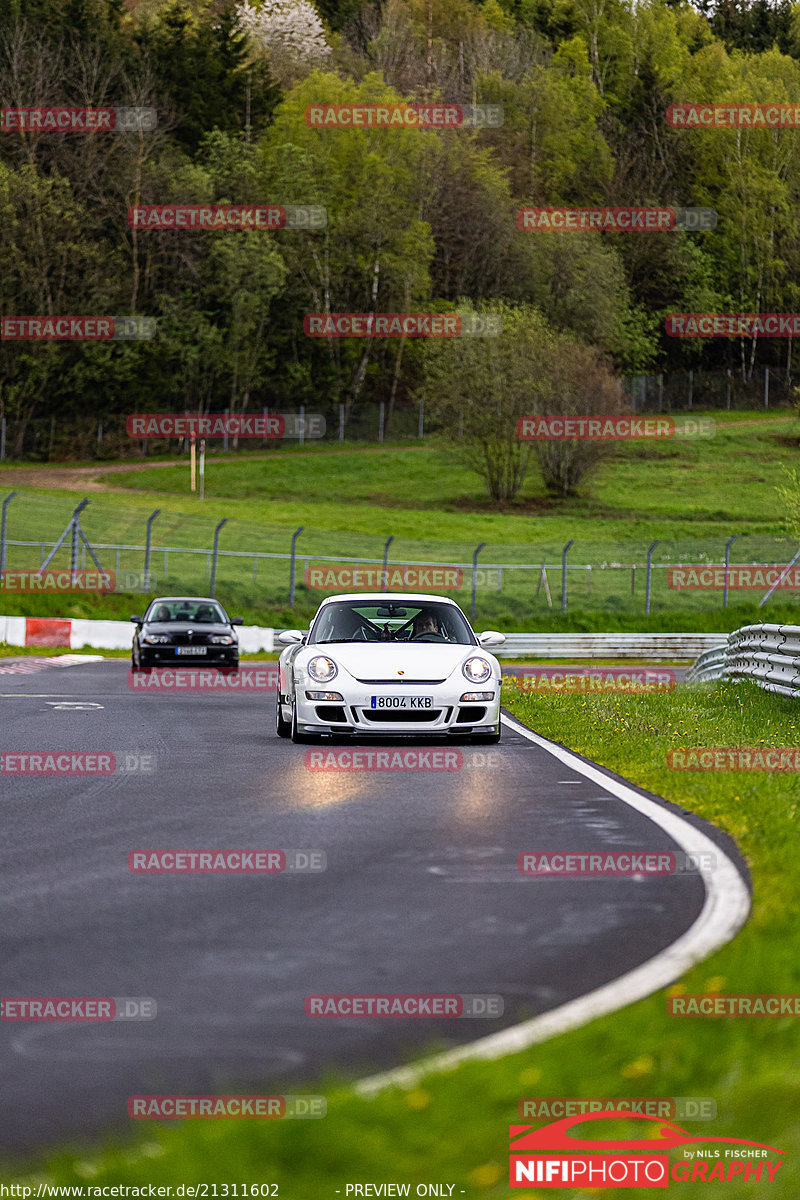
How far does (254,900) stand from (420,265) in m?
83.8

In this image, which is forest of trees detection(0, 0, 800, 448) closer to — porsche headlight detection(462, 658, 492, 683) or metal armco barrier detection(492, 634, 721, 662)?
metal armco barrier detection(492, 634, 721, 662)

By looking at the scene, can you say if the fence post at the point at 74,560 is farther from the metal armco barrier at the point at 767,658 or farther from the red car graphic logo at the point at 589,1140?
the red car graphic logo at the point at 589,1140

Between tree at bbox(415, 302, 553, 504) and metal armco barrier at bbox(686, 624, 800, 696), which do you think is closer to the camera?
metal armco barrier at bbox(686, 624, 800, 696)

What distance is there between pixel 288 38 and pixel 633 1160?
356 ft

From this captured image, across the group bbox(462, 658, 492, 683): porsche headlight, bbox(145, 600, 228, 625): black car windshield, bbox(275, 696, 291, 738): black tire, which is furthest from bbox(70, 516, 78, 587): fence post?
bbox(462, 658, 492, 683): porsche headlight

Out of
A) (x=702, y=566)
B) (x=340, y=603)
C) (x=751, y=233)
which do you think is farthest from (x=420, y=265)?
(x=340, y=603)

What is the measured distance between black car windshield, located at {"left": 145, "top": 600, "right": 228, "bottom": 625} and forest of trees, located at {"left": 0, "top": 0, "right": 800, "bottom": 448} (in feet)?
157

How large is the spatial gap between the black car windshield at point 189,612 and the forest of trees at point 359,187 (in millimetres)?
47750

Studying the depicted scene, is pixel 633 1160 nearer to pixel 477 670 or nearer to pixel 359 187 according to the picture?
pixel 477 670

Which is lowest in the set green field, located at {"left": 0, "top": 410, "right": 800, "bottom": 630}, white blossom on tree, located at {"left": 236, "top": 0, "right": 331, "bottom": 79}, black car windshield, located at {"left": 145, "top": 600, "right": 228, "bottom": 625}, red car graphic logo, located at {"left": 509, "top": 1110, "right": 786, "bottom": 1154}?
green field, located at {"left": 0, "top": 410, "right": 800, "bottom": 630}

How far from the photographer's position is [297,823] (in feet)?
31.3

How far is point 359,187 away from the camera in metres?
87.9

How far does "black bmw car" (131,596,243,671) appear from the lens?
26.1m

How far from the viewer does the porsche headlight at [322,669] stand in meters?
13.9
